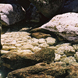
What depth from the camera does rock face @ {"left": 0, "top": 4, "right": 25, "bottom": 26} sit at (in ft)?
20.2

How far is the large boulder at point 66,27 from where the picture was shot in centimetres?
434

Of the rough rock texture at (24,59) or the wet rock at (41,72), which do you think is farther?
the rough rock texture at (24,59)

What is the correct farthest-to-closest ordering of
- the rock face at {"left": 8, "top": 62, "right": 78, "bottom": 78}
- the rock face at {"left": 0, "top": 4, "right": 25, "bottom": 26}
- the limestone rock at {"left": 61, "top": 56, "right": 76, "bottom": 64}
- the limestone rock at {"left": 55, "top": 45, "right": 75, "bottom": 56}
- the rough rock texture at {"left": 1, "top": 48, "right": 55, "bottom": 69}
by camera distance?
the rock face at {"left": 0, "top": 4, "right": 25, "bottom": 26}
the limestone rock at {"left": 55, "top": 45, "right": 75, "bottom": 56}
the limestone rock at {"left": 61, "top": 56, "right": 76, "bottom": 64}
the rough rock texture at {"left": 1, "top": 48, "right": 55, "bottom": 69}
the rock face at {"left": 8, "top": 62, "right": 78, "bottom": 78}

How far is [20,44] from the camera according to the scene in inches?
169

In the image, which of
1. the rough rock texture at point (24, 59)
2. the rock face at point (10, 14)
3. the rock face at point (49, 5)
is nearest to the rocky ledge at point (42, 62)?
the rough rock texture at point (24, 59)

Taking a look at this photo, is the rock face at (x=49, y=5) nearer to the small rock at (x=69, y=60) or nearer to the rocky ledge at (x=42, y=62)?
the rocky ledge at (x=42, y=62)

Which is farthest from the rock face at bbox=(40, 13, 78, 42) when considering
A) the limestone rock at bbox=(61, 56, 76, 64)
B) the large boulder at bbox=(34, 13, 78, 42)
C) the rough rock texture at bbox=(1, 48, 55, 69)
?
the rough rock texture at bbox=(1, 48, 55, 69)

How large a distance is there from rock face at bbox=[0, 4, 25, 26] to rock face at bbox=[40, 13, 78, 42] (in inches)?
101

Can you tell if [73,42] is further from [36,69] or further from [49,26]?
[36,69]

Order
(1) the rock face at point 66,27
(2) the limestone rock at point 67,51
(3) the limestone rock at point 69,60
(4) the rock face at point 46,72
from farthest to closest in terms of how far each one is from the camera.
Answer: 1. (1) the rock face at point 66,27
2. (2) the limestone rock at point 67,51
3. (3) the limestone rock at point 69,60
4. (4) the rock face at point 46,72

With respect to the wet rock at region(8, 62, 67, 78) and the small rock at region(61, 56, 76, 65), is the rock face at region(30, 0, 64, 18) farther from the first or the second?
the wet rock at region(8, 62, 67, 78)

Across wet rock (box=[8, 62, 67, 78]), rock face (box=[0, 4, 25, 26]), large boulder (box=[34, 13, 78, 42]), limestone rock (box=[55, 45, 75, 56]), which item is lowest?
wet rock (box=[8, 62, 67, 78])

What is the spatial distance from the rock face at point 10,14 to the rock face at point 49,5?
1.55 metres

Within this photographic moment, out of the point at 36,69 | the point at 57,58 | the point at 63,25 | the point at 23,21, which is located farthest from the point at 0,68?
the point at 23,21
